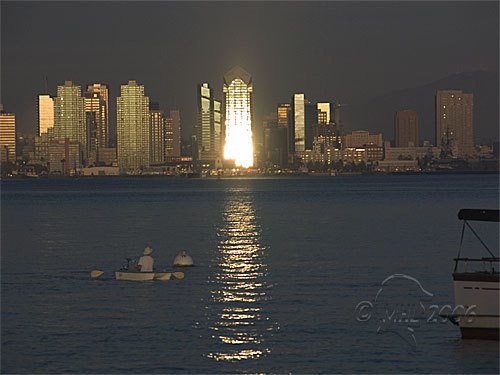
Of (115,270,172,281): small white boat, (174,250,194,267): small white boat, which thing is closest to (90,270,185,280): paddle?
(115,270,172,281): small white boat

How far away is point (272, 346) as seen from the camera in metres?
29.4

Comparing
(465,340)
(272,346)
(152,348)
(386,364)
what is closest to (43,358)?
(152,348)

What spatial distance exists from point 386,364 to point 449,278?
15.9 m

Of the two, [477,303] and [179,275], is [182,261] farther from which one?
[477,303]

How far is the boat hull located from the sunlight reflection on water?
15.5ft

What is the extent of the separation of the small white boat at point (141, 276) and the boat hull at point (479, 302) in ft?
55.0

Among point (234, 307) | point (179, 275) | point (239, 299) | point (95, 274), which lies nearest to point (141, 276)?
point (179, 275)

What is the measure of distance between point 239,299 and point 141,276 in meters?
6.33

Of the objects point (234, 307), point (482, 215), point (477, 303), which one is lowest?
point (234, 307)

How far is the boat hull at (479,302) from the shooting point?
27.3 meters

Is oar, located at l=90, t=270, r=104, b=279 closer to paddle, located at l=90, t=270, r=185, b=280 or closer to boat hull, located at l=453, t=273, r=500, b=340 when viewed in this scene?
paddle, located at l=90, t=270, r=185, b=280

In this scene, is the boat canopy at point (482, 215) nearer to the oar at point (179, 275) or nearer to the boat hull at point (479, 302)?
the boat hull at point (479, 302)

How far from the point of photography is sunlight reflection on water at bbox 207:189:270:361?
2937cm

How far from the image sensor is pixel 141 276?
1704 inches
